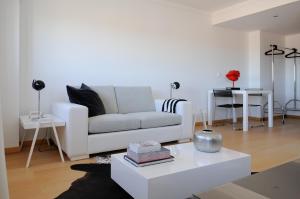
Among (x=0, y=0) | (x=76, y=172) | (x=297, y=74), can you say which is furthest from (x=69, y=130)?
(x=297, y=74)

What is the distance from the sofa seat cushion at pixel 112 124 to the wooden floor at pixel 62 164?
36cm

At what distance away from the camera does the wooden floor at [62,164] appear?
6.09 ft

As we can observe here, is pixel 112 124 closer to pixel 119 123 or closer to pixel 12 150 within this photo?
pixel 119 123

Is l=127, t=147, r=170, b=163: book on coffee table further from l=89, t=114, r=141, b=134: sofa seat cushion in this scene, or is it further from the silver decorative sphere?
l=89, t=114, r=141, b=134: sofa seat cushion

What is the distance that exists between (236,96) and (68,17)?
407cm

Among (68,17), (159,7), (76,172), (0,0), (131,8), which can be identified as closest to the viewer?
(76,172)

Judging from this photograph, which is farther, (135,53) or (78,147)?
(135,53)

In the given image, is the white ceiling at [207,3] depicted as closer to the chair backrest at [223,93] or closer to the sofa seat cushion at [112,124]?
the chair backrest at [223,93]

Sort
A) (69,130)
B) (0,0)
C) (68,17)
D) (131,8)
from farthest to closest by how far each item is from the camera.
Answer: (131,8)
(68,17)
(0,0)
(69,130)

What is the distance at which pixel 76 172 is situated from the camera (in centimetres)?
219

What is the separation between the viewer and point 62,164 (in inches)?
95.6

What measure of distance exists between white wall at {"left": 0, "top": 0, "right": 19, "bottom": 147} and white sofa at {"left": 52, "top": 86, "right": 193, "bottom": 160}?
0.48m

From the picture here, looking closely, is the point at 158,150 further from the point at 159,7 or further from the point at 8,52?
the point at 159,7

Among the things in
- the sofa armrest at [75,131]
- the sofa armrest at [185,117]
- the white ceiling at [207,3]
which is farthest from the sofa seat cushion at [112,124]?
the white ceiling at [207,3]
